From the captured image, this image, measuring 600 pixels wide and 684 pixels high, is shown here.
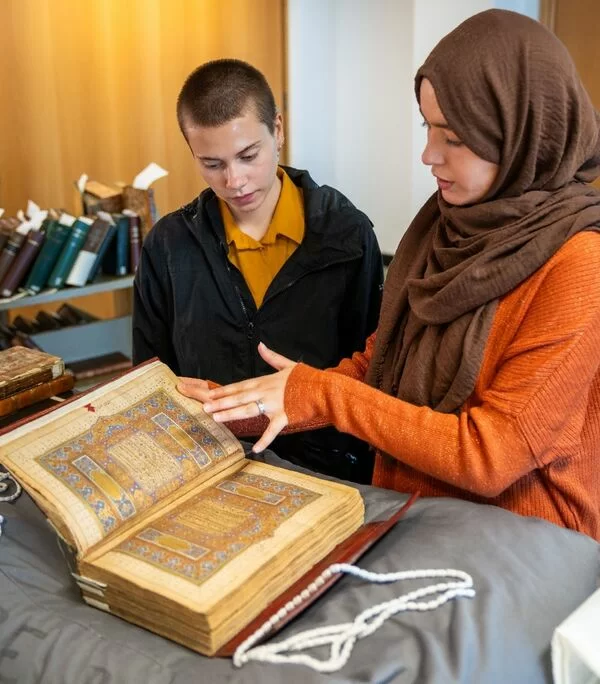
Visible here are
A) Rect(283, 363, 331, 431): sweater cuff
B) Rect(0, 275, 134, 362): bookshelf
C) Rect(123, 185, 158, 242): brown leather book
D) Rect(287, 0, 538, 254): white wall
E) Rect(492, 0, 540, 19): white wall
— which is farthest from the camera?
Rect(287, 0, 538, 254): white wall

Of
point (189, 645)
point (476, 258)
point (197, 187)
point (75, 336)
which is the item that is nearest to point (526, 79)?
point (476, 258)

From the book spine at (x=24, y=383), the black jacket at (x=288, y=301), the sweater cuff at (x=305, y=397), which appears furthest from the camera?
the black jacket at (x=288, y=301)

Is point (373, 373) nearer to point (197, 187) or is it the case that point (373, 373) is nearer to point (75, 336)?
point (75, 336)

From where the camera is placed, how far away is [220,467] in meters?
1.00

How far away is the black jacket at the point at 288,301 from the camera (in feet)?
5.22

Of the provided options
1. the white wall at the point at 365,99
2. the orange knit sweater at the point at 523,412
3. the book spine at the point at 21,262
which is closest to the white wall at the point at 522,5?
the white wall at the point at 365,99

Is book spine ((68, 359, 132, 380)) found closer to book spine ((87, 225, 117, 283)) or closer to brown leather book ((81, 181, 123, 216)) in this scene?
book spine ((87, 225, 117, 283))

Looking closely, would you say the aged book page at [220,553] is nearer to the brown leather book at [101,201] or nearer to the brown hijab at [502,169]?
the brown hijab at [502,169]

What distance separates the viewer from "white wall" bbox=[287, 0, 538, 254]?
3.16 metres

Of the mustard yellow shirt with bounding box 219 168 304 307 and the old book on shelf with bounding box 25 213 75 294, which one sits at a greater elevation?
the mustard yellow shirt with bounding box 219 168 304 307

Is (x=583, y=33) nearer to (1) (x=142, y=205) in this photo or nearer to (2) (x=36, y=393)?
(1) (x=142, y=205)

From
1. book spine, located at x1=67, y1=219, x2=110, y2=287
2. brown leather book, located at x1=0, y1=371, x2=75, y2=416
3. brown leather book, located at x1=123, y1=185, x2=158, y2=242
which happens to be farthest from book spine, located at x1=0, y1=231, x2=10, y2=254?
brown leather book, located at x1=0, y1=371, x2=75, y2=416

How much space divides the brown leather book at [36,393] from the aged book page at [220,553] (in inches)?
17.7

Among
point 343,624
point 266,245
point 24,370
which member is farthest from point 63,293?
point 343,624
